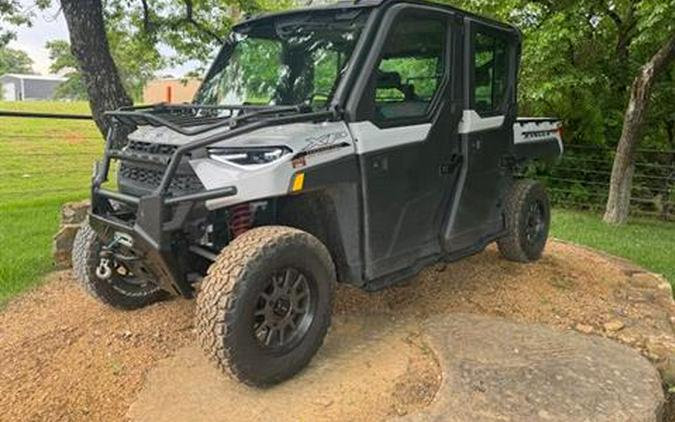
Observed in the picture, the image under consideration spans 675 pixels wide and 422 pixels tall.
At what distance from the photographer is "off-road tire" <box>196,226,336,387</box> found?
8.69ft

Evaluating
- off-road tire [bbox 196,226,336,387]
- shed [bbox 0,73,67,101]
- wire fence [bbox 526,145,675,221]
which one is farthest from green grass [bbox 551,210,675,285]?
shed [bbox 0,73,67,101]

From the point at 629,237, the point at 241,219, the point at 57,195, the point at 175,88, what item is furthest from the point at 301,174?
the point at 175,88

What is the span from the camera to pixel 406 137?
11.5 feet

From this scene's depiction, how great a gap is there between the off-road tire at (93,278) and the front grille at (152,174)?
19.3 inches

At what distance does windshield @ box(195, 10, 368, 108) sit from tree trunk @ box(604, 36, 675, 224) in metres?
5.73

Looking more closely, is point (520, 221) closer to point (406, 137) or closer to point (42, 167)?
point (406, 137)

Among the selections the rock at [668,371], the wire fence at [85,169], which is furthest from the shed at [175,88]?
the rock at [668,371]

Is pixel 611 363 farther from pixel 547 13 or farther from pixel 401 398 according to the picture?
pixel 547 13

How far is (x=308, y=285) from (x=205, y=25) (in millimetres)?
5997

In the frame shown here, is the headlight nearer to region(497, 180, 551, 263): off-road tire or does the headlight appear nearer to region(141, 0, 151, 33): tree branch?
region(497, 180, 551, 263): off-road tire

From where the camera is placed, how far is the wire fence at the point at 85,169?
8.14 meters

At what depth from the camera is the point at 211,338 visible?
8.73 ft

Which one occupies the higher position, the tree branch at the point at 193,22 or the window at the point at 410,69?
the tree branch at the point at 193,22

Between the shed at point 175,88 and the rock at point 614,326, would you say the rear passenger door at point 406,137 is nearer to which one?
the rock at point 614,326
